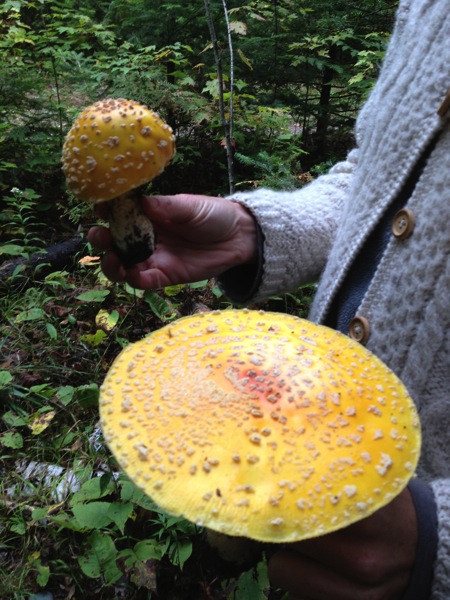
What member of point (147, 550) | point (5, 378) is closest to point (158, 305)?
point (5, 378)

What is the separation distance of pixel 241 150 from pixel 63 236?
200 centimetres

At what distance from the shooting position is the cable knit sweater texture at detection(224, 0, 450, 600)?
3.91ft

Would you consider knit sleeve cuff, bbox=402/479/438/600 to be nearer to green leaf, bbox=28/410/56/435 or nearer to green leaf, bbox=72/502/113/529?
green leaf, bbox=72/502/113/529

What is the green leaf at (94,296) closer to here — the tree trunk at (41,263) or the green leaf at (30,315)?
the green leaf at (30,315)

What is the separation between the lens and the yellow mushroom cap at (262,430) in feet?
2.86

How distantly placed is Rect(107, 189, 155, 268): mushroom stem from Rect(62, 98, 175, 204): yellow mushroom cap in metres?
0.16

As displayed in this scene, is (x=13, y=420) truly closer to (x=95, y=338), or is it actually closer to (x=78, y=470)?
(x=78, y=470)

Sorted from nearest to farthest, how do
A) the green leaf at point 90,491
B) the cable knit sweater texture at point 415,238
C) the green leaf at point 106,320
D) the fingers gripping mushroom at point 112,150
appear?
the cable knit sweater texture at point 415,238 < the fingers gripping mushroom at point 112,150 < the green leaf at point 90,491 < the green leaf at point 106,320

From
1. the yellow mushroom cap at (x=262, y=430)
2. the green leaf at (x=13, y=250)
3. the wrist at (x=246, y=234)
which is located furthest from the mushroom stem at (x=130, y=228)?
the green leaf at (x=13, y=250)

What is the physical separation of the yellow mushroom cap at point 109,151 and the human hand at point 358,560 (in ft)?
3.77

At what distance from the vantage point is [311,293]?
144 inches

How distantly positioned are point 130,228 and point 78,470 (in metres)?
1.33

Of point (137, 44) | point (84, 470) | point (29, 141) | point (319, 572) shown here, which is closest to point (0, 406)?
point (84, 470)

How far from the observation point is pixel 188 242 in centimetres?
183
